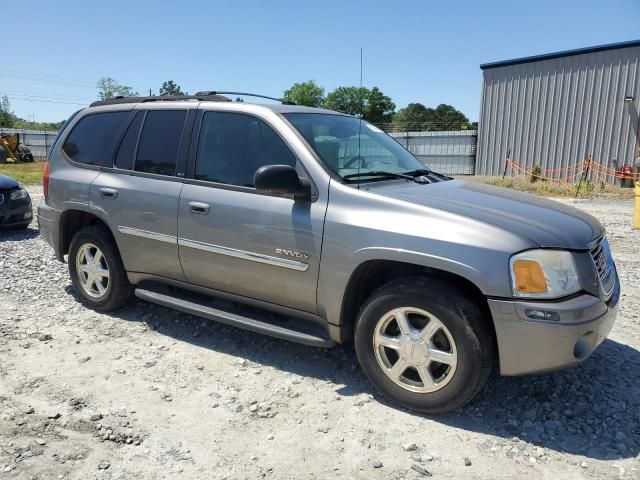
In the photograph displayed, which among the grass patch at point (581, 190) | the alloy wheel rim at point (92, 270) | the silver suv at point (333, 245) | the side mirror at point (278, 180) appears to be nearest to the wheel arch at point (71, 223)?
the silver suv at point (333, 245)

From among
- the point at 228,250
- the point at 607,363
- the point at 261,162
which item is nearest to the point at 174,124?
the point at 261,162

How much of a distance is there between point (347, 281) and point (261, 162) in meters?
1.12

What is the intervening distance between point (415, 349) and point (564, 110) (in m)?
19.4

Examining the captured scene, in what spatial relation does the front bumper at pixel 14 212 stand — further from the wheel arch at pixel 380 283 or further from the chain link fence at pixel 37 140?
the chain link fence at pixel 37 140

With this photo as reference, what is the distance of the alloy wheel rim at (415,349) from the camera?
3025 millimetres

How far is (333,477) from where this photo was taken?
8.55ft

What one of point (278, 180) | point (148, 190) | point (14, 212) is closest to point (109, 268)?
point (148, 190)

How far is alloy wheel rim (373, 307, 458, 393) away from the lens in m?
3.03

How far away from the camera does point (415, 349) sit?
3080 mm

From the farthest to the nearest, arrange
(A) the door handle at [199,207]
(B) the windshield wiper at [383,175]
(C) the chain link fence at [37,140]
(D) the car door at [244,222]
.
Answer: (C) the chain link fence at [37,140] → (A) the door handle at [199,207] → (B) the windshield wiper at [383,175] → (D) the car door at [244,222]

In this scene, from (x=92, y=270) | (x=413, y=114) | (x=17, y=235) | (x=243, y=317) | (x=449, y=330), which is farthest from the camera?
(x=413, y=114)

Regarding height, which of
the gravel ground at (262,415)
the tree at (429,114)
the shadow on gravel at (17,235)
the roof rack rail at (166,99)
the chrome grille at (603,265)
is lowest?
the gravel ground at (262,415)

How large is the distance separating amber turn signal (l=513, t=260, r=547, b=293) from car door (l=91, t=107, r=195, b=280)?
2.50 m

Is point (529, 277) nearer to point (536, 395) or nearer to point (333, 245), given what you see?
point (536, 395)
